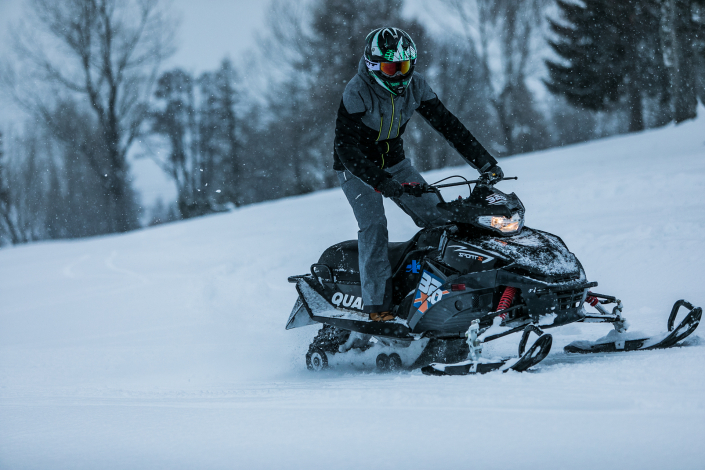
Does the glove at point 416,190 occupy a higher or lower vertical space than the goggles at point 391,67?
lower

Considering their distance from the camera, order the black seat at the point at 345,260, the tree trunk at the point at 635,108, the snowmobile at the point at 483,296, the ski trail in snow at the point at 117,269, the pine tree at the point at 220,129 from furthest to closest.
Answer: the pine tree at the point at 220,129 → the tree trunk at the point at 635,108 → the ski trail in snow at the point at 117,269 → the black seat at the point at 345,260 → the snowmobile at the point at 483,296

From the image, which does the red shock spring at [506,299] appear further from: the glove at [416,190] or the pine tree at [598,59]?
the pine tree at [598,59]

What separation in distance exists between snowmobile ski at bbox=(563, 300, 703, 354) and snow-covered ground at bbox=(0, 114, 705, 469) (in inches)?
3.7

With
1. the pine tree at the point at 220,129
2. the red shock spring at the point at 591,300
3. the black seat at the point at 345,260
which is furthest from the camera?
the pine tree at the point at 220,129

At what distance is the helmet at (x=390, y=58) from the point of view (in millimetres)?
3762

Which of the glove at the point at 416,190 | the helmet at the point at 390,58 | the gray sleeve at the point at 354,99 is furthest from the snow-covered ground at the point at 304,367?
the helmet at the point at 390,58

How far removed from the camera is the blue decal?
158 inches

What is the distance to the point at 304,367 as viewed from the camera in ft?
16.1

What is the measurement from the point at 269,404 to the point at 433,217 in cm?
180

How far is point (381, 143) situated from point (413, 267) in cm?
89

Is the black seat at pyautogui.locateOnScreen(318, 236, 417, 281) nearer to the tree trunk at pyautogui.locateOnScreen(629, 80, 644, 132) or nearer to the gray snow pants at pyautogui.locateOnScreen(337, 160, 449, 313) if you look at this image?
the gray snow pants at pyautogui.locateOnScreen(337, 160, 449, 313)

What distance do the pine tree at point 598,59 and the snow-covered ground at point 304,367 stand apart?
13387 millimetres

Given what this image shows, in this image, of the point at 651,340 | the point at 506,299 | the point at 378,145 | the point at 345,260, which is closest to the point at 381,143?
the point at 378,145

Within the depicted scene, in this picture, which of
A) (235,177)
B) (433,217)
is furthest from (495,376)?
(235,177)
